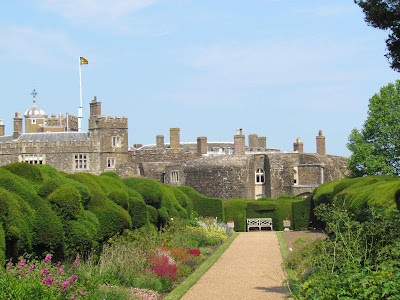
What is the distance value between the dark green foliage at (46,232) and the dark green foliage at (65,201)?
0.59 m

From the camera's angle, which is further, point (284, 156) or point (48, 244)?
point (284, 156)

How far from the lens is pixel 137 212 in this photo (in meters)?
19.0

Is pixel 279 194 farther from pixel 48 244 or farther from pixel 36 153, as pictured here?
pixel 48 244

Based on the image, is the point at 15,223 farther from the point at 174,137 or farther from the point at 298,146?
the point at 174,137

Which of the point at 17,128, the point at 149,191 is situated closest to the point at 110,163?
the point at 17,128

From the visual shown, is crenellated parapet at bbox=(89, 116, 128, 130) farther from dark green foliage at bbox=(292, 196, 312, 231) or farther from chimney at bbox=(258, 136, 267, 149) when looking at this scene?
dark green foliage at bbox=(292, 196, 312, 231)

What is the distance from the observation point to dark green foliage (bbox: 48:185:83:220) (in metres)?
13.3

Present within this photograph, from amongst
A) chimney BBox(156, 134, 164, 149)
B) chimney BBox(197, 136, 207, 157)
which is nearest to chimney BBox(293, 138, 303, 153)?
chimney BBox(197, 136, 207, 157)

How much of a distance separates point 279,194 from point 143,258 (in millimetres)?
35988

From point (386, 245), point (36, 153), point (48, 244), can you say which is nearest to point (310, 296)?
point (386, 245)

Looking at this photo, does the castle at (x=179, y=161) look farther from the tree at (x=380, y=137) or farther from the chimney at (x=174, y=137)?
the tree at (x=380, y=137)

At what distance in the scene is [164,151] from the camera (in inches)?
2180

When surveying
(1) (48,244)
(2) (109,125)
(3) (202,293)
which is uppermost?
(2) (109,125)

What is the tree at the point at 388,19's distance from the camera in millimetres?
12445
